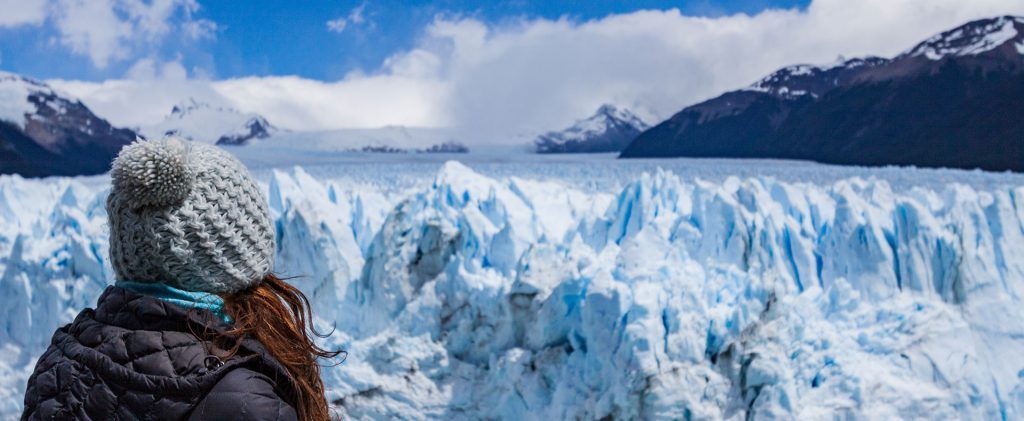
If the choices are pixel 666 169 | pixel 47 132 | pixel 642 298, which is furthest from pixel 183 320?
pixel 47 132

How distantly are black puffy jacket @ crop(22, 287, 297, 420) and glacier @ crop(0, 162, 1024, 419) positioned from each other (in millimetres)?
4144

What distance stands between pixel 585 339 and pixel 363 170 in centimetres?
631

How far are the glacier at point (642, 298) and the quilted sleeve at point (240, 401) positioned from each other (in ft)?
13.6

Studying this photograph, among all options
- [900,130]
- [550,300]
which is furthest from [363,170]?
[900,130]

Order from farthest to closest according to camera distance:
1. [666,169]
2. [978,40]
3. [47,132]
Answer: [47,132], [978,40], [666,169]

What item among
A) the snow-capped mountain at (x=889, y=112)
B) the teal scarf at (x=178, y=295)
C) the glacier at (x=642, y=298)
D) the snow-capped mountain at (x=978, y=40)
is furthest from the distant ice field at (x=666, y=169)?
the teal scarf at (x=178, y=295)

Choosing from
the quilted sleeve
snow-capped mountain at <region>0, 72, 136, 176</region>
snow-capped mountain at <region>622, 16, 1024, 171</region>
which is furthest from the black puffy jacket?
snow-capped mountain at <region>0, 72, 136, 176</region>

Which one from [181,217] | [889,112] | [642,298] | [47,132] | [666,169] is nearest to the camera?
[181,217]

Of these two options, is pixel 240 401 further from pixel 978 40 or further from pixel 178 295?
pixel 978 40

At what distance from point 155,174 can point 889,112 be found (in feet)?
40.2

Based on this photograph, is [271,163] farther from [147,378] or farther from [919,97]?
[147,378]

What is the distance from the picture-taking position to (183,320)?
924 mm

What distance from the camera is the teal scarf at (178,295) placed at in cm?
97

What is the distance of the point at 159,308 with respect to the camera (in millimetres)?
920
